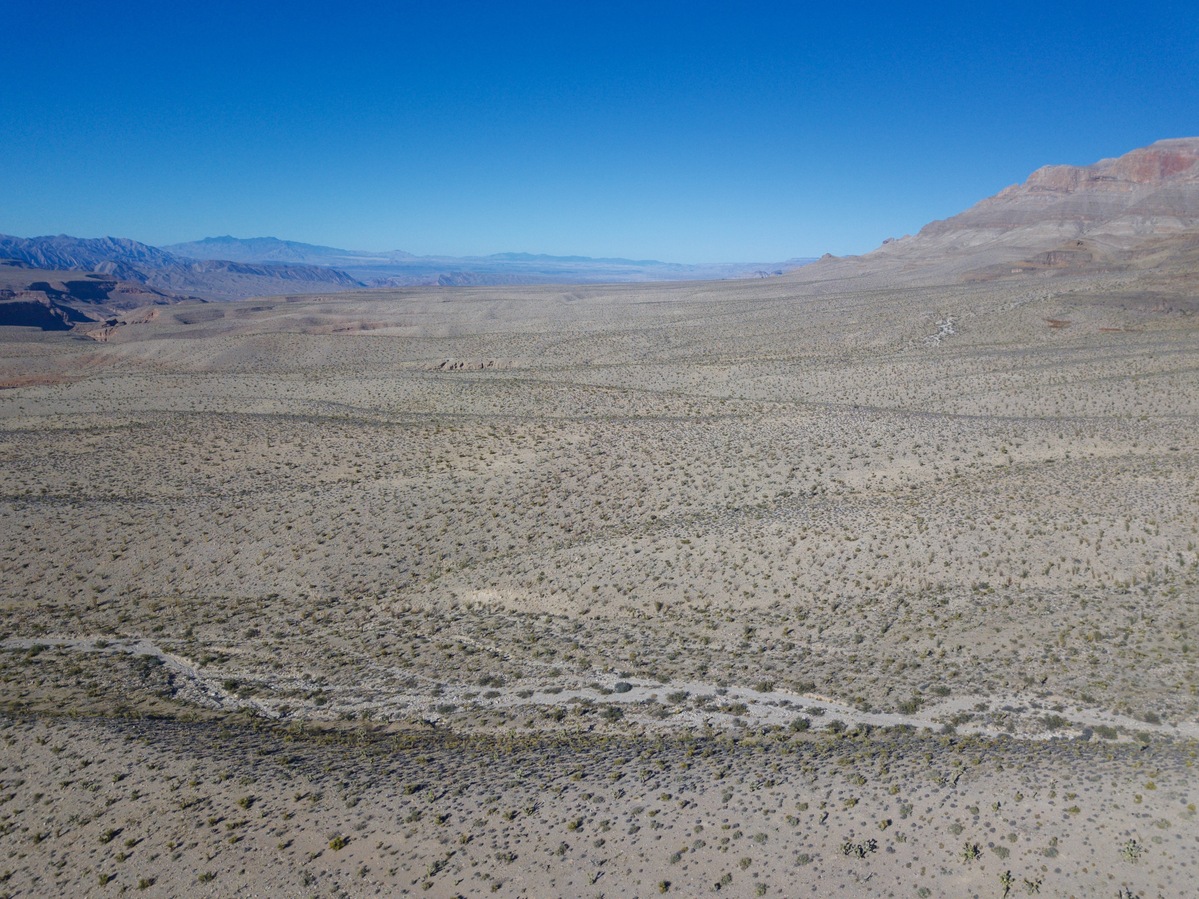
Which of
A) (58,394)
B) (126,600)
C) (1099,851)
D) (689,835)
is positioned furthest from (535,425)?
(58,394)

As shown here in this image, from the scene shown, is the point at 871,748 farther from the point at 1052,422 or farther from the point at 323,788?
the point at 1052,422

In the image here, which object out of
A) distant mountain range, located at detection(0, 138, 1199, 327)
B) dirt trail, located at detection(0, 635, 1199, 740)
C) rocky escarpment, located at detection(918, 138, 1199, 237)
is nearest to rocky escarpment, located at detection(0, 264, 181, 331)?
distant mountain range, located at detection(0, 138, 1199, 327)

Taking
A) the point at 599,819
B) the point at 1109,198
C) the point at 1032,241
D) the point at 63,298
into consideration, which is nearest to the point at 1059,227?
the point at 1032,241

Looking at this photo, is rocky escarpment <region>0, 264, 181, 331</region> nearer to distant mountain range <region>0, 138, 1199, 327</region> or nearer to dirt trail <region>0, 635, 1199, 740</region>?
distant mountain range <region>0, 138, 1199, 327</region>

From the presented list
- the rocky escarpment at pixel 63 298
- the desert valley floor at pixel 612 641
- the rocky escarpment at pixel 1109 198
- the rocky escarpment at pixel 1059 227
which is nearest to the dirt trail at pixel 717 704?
the desert valley floor at pixel 612 641

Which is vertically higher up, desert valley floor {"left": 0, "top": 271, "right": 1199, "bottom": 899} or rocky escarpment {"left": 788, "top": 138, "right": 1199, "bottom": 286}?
rocky escarpment {"left": 788, "top": 138, "right": 1199, "bottom": 286}

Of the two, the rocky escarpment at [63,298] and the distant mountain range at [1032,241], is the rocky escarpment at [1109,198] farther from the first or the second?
the rocky escarpment at [63,298]

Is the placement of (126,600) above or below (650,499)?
below

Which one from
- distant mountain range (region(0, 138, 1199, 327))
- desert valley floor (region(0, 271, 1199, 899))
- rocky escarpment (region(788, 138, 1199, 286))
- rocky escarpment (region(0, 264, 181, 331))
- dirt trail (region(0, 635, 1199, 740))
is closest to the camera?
desert valley floor (region(0, 271, 1199, 899))
